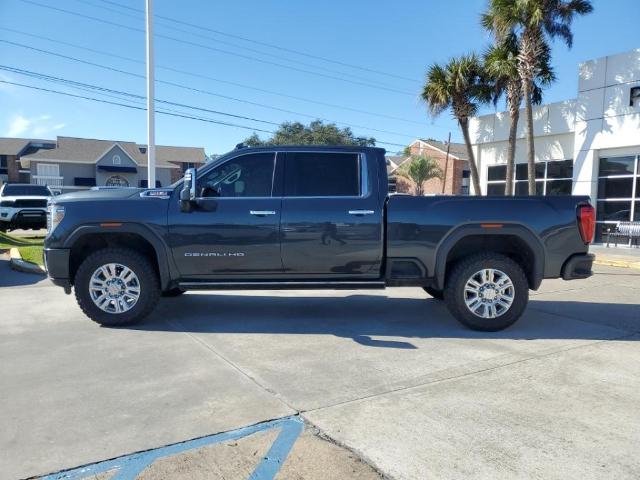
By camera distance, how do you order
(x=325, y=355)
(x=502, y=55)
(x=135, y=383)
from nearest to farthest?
1. (x=135, y=383)
2. (x=325, y=355)
3. (x=502, y=55)

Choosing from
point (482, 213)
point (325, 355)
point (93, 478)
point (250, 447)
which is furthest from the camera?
point (482, 213)

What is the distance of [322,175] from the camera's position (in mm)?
5809

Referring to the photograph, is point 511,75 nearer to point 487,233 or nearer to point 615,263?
point 615,263

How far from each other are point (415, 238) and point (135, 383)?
3188mm

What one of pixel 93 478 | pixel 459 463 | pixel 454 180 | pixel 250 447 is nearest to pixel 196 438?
pixel 250 447

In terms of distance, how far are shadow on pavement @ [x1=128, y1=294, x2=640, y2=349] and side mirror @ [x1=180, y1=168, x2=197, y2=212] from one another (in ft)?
4.69

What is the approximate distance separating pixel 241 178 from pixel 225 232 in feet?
2.17

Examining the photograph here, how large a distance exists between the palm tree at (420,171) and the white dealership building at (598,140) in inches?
841

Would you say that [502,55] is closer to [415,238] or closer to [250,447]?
[415,238]

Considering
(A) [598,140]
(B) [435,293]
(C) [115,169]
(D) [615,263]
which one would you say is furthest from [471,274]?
(C) [115,169]

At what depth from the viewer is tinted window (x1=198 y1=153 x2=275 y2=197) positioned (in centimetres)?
571

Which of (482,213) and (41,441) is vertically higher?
(482,213)

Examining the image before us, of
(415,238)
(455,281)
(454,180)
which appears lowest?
(455,281)

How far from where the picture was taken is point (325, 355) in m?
4.80
